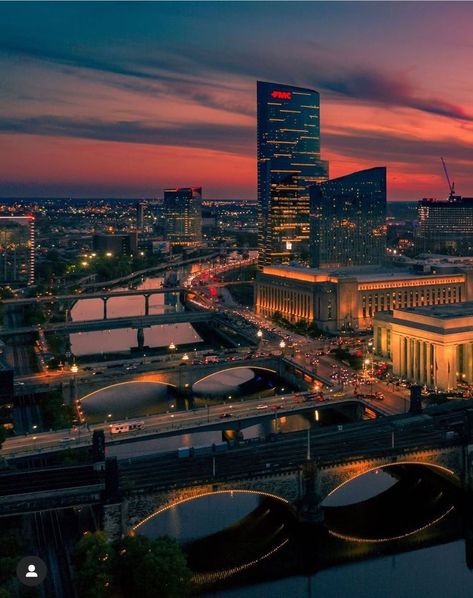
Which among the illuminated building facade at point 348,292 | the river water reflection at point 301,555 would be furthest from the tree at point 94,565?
the illuminated building facade at point 348,292

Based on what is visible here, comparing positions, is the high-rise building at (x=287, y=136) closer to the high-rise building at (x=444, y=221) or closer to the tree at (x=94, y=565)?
the high-rise building at (x=444, y=221)

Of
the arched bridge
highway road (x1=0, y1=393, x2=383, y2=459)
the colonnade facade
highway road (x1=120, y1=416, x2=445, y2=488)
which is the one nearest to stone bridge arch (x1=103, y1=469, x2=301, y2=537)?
the arched bridge

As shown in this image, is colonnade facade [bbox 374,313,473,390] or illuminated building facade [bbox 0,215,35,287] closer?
colonnade facade [bbox 374,313,473,390]

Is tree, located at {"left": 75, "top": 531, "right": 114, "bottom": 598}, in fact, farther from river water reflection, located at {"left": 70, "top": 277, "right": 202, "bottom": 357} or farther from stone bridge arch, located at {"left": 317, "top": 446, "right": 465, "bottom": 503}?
river water reflection, located at {"left": 70, "top": 277, "right": 202, "bottom": 357}

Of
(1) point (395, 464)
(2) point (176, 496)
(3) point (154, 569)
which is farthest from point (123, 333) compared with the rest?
(3) point (154, 569)

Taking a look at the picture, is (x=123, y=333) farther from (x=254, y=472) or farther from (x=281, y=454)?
(x=254, y=472)

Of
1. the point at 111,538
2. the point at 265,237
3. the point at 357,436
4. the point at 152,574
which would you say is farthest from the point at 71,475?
the point at 265,237
